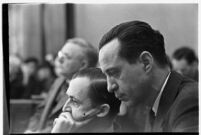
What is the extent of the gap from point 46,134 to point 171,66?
130 centimetres

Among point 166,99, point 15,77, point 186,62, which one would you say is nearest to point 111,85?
point 166,99

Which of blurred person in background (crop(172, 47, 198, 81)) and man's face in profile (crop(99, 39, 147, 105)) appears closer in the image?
man's face in profile (crop(99, 39, 147, 105))

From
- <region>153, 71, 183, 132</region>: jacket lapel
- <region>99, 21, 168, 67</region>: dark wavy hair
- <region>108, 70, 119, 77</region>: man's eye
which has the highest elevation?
<region>99, 21, 168, 67</region>: dark wavy hair

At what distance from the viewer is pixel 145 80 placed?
4258mm

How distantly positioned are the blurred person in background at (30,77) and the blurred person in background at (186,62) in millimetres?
1274

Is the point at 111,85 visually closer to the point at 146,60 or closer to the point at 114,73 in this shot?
the point at 114,73

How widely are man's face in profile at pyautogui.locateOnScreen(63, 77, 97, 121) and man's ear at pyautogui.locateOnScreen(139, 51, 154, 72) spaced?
1.73ft

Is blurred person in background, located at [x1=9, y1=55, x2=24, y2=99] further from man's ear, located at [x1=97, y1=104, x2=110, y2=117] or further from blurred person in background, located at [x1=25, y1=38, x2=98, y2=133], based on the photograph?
man's ear, located at [x1=97, y1=104, x2=110, y2=117]

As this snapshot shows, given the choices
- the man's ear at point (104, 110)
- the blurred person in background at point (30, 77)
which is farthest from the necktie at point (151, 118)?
the blurred person in background at point (30, 77)

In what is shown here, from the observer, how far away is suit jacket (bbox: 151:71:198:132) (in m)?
4.23

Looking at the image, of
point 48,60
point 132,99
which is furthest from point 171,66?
point 48,60

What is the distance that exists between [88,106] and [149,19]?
3.19ft

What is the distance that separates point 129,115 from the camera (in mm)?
4285

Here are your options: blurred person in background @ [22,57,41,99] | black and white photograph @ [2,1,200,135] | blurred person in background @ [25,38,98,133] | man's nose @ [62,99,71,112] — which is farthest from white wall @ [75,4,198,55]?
man's nose @ [62,99,71,112]
